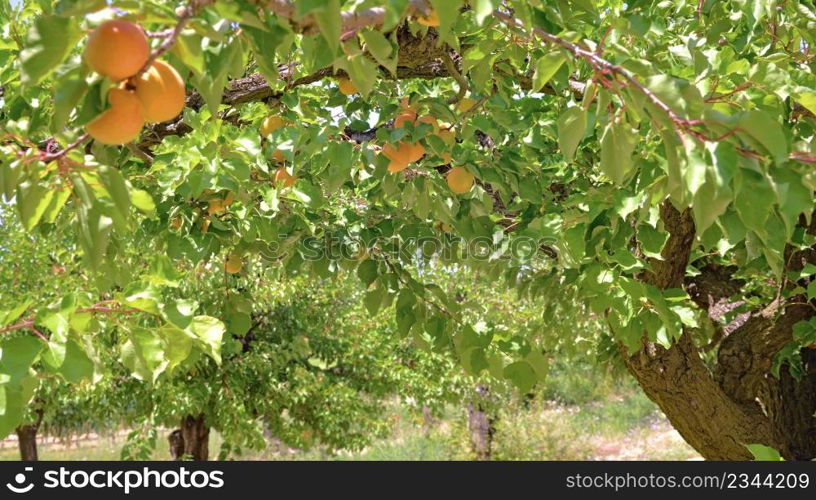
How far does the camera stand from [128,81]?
0.78 metres

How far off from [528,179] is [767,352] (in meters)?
1.28

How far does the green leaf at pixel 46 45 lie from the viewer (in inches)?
27.8

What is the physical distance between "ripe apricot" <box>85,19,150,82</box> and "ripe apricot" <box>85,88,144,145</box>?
3 centimetres

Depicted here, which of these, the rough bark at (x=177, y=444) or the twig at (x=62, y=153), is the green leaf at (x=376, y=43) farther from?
the rough bark at (x=177, y=444)

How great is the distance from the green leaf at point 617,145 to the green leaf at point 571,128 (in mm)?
46

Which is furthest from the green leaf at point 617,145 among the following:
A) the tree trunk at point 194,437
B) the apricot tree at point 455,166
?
the tree trunk at point 194,437

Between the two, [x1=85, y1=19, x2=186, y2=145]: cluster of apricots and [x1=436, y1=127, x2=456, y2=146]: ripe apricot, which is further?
[x1=436, y1=127, x2=456, y2=146]: ripe apricot

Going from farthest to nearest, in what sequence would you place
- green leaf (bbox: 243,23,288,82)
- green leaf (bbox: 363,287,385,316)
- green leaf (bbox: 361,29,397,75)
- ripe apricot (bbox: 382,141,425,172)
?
green leaf (bbox: 363,287,385,316) → ripe apricot (bbox: 382,141,425,172) → green leaf (bbox: 361,29,397,75) → green leaf (bbox: 243,23,288,82)

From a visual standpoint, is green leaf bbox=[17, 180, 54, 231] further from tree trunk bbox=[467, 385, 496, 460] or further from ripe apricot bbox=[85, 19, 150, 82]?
tree trunk bbox=[467, 385, 496, 460]

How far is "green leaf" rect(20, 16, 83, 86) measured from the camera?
706 millimetres

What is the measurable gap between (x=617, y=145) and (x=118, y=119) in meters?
0.61

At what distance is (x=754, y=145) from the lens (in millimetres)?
861

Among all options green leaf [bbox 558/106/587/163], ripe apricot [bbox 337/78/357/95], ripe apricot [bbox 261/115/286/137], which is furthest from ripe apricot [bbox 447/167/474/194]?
green leaf [bbox 558/106/587/163]
